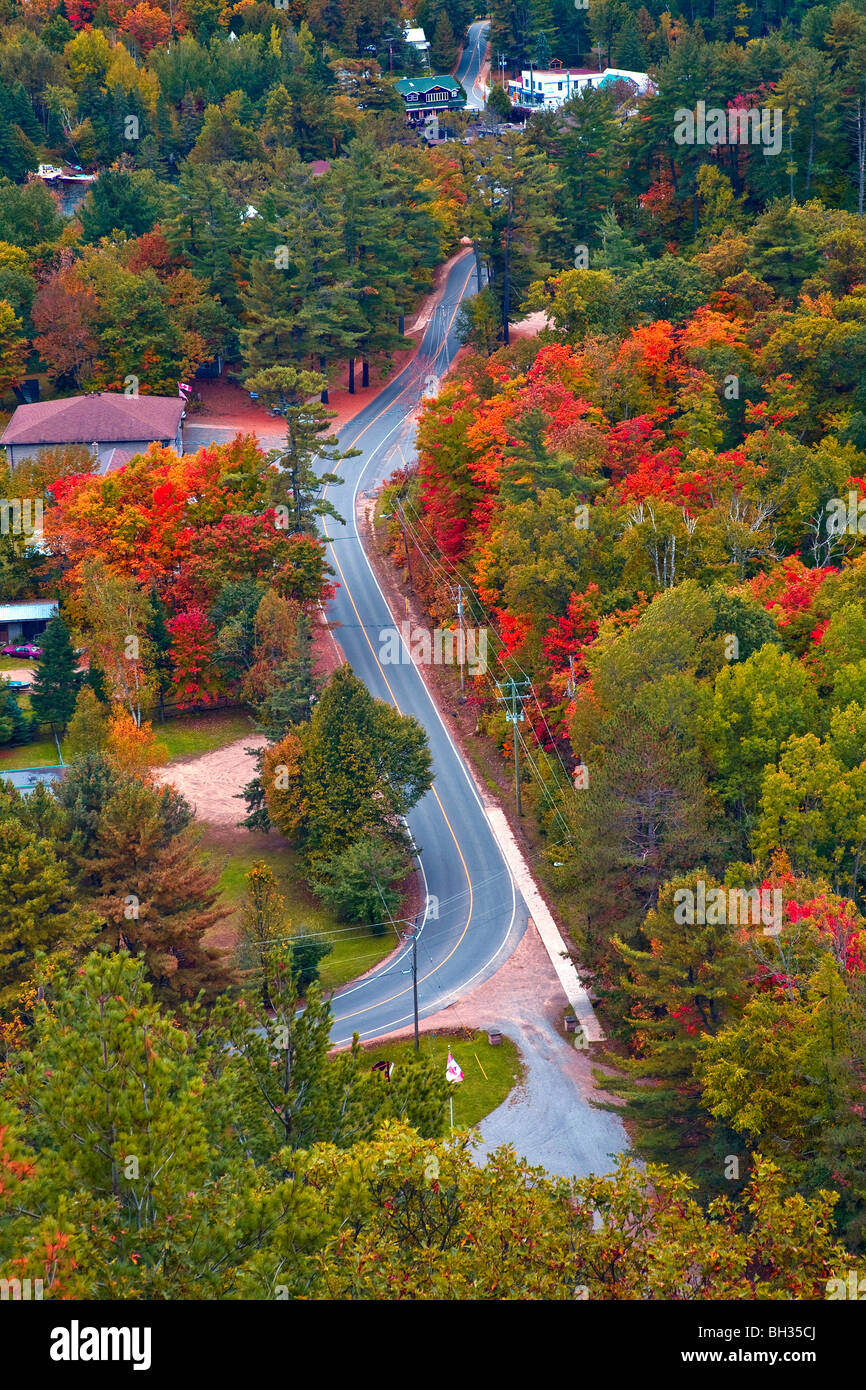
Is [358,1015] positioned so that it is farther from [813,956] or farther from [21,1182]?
[21,1182]

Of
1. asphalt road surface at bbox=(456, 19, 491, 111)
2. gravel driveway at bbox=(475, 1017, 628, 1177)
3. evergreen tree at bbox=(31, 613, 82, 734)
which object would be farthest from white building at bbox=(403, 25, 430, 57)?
gravel driveway at bbox=(475, 1017, 628, 1177)

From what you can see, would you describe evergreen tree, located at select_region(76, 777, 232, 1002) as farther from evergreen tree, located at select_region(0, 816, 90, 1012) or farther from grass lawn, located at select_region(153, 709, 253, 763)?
grass lawn, located at select_region(153, 709, 253, 763)

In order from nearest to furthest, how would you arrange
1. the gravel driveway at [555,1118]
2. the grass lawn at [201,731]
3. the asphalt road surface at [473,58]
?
the gravel driveway at [555,1118] < the grass lawn at [201,731] < the asphalt road surface at [473,58]

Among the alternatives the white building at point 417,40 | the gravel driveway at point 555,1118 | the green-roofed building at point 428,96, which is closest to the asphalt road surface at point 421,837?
the gravel driveway at point 555,1118

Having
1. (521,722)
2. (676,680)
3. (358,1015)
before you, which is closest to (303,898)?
(358,1015)

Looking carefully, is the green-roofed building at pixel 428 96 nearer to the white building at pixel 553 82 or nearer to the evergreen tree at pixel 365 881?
the white building at pixel 553 82

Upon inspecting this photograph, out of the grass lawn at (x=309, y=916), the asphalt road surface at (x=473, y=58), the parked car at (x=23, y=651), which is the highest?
the asphalt road surface at (x=473, y=58)
